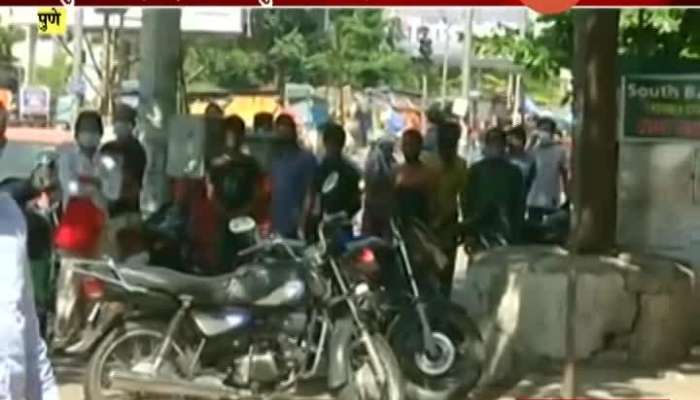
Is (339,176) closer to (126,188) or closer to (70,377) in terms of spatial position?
(126,188)

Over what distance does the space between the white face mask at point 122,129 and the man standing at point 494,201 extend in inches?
87.4

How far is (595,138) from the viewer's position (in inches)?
358

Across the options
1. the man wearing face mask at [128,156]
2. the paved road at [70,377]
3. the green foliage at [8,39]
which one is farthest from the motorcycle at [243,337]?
the green foliage at [8,39]

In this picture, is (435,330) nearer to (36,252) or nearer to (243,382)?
(243,382)

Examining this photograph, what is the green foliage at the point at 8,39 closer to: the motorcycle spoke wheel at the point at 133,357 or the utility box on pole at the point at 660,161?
the motorcycle spoke wheel at the point at 133,357

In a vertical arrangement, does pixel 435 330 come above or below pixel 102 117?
below

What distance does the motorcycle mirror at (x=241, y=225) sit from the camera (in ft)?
27.2

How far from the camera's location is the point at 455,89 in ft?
42.7

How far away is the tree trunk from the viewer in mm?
9078

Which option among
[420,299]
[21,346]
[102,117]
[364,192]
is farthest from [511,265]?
[21,346]

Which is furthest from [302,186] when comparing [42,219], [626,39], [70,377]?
[626,39]

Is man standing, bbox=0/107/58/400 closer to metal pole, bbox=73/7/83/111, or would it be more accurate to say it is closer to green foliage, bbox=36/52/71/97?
metal pole, bbox=73/7/83/111

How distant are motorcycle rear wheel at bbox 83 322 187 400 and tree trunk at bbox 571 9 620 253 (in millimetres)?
2589

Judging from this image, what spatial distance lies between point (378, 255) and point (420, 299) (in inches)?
14.8
